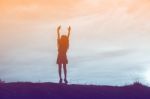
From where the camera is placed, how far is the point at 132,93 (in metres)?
28.8

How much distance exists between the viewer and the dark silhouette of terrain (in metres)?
26.7

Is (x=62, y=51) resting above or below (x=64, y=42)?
below

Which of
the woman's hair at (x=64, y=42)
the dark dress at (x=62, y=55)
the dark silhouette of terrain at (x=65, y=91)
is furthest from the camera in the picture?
the dark dress at (x=62, y=55)

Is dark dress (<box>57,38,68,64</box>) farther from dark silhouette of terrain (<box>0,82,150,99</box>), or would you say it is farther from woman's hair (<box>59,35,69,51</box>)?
dark silhouette of terrain (<box>0,82,150,99</box>)

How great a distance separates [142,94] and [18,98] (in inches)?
282

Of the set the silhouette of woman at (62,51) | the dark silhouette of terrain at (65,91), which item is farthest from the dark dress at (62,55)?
the dark silhouette of terrain at (65,91)

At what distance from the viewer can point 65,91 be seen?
27328 millimetres

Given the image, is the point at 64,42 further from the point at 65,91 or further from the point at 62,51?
the point at 65,91

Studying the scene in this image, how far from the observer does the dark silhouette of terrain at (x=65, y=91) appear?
26.7 metres

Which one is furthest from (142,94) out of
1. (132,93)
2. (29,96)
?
(29,96)

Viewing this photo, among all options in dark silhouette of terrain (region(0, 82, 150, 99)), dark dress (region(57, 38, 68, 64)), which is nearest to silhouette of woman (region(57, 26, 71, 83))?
dark dress (region(57, 38, 68, 64))

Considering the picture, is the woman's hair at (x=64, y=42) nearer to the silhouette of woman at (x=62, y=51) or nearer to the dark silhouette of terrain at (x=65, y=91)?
the silhouette of woman at (x=62, y=51)

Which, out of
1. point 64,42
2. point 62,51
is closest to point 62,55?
point 62,51

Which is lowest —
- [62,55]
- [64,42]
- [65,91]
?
[65,91]
